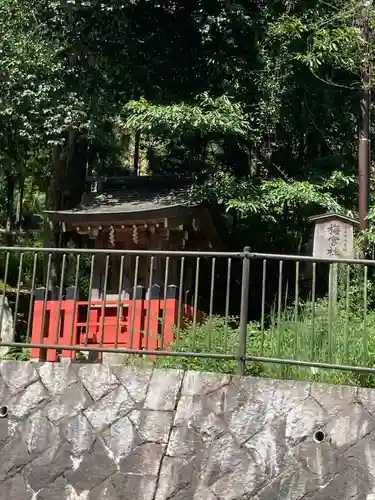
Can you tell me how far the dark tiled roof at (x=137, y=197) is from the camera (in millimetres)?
10945

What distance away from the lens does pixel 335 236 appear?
875 cm

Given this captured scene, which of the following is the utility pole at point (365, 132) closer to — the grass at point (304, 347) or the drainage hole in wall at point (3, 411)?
the grass at point (304, 347)

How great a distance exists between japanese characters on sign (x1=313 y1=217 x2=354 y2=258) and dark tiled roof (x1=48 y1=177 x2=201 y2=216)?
2.75 metres

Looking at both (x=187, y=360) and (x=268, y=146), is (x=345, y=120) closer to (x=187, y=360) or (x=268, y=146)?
(x=268, y=146)

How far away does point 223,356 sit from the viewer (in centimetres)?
532

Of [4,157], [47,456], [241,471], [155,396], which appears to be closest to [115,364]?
[155,396]

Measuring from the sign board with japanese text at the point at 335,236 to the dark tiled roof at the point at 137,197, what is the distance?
2.75 meters

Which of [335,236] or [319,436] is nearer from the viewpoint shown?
[319,436]

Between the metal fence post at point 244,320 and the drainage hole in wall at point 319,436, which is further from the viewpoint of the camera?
the metal fence post at point 244,320

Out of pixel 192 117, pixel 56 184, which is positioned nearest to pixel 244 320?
pixel 192 117

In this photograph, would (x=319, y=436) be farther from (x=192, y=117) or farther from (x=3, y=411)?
(x=192, y=117)

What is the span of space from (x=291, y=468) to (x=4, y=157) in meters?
9.89

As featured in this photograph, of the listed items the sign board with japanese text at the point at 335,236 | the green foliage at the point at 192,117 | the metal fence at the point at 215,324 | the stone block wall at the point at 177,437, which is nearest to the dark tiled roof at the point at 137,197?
the green foliage at the point at 192,117

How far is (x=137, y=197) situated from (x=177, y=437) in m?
7.30
